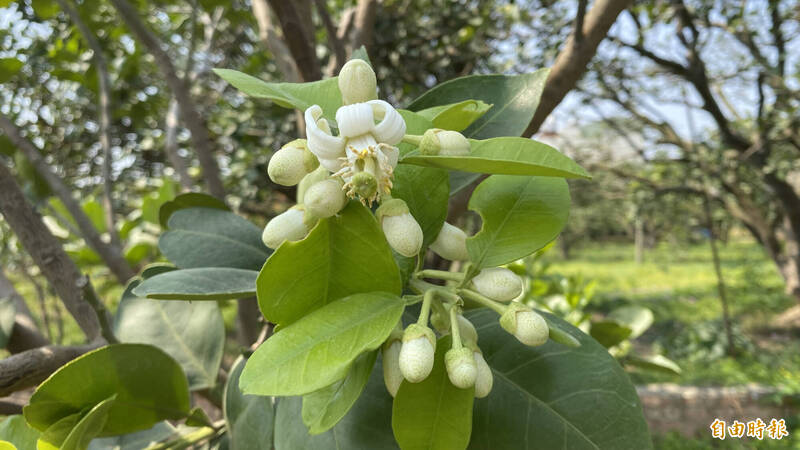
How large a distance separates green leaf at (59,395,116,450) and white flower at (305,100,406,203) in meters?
0.30

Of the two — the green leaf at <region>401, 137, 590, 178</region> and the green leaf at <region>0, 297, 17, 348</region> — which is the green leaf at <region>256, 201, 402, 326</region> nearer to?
the green leaf at <region>401, 137, 590, 178</region>

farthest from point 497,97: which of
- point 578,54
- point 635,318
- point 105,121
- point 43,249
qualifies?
point 635,318

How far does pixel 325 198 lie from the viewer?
0.97ft

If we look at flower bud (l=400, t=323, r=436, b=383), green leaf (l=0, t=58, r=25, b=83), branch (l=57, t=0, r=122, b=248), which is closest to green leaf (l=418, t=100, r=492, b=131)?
flower bud (l=400, t=323, r=436, b=383)

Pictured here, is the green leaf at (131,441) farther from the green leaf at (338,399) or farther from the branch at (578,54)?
the branch at (578,54)

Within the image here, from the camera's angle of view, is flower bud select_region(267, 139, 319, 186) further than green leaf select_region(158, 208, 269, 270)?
No

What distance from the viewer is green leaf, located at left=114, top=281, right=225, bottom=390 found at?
2.01ft

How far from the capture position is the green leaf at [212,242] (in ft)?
1.60

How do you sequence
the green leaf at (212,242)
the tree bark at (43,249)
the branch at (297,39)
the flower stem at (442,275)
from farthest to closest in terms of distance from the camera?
the branch at (297,39)
the tree bark at (43,249)
the green leaf at (212,242)
the flower stem at (442,275)

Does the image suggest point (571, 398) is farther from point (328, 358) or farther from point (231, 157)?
point (231, 157)

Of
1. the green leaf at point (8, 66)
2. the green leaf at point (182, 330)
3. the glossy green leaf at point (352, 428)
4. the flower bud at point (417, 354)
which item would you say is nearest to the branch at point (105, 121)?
the green leaf at point (8, 66)

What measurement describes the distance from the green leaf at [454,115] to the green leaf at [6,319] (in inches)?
23.3

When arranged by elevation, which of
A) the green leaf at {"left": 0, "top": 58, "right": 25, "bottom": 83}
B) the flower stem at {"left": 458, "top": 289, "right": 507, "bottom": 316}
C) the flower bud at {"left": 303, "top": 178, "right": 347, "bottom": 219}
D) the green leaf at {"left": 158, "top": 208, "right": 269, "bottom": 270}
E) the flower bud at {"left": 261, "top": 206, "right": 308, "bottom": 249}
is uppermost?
the green leaf at {"left": 0, "top": 58, "right": 25, "bottom": 83}

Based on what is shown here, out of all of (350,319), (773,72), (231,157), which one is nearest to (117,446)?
(350,319)
